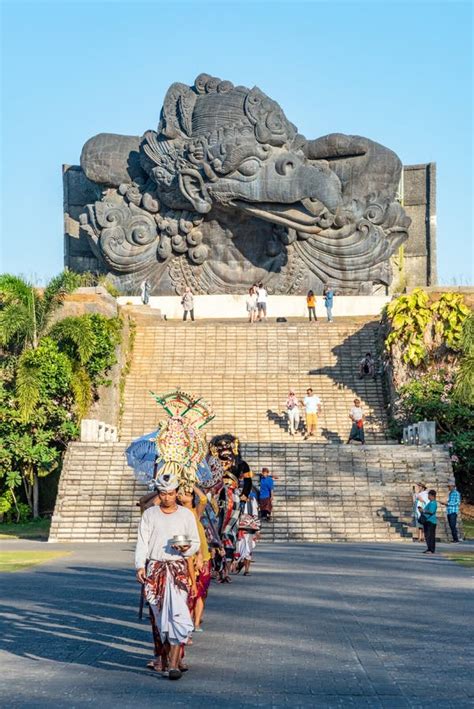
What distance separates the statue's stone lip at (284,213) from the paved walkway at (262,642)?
2239 centimetres

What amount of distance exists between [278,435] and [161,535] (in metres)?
18.2

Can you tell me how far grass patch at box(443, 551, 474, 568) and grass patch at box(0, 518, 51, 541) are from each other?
715cm

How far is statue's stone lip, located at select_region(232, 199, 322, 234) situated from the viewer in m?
36.4

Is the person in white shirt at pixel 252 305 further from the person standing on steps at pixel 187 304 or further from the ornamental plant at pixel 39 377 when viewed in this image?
the ornamental plant at pixel 39 377

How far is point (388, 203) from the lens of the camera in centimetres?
3869

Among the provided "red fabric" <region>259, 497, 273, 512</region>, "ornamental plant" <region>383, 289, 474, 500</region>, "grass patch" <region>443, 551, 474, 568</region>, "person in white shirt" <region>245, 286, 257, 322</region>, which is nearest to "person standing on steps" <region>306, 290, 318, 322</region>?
"person in white shirt" <region>245, 286, 257, 322</region>

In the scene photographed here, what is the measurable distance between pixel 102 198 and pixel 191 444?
96.9 ft

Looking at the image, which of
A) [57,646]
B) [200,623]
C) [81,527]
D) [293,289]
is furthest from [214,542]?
[293,289]

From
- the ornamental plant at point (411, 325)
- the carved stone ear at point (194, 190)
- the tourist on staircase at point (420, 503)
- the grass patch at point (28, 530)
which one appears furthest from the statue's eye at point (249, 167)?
the tourist on staircase at point (420, 503)

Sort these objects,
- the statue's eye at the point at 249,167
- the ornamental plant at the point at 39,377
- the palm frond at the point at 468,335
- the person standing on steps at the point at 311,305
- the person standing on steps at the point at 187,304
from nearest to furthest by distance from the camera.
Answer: the ornamental plant at the point at 39,377 → the palm frond at the point at 468,335 → the person standing on steps at the point at 311,305 → the person standing on steps at the point at 187,304 → the statue's eye at the point at 249,167

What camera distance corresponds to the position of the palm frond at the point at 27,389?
24833 millimetres

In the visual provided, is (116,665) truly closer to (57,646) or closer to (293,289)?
(57,646)

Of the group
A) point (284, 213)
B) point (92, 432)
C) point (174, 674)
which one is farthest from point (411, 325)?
point (174, 674)

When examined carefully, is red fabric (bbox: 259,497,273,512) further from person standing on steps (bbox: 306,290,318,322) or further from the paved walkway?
person standing on steps (bbox: 306,290,318,322)
